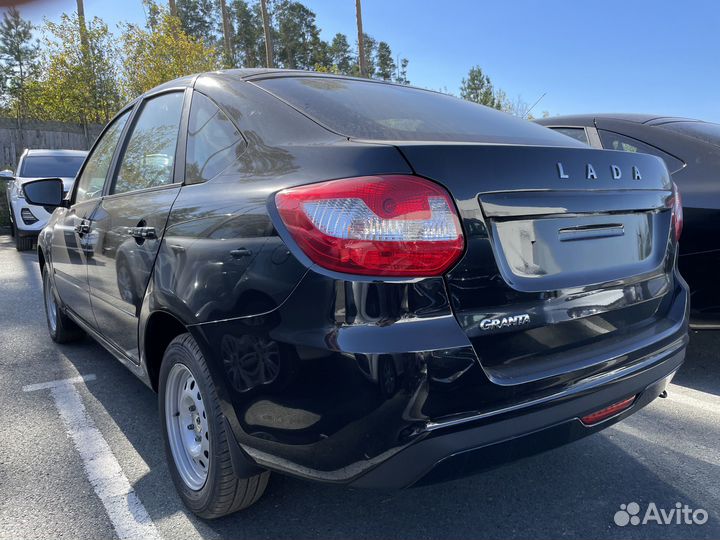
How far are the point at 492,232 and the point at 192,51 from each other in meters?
21.1

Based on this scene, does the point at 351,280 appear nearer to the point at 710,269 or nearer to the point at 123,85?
the point at 710,269

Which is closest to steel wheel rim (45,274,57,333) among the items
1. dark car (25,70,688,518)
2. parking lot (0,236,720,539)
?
parking lot (0,236,720,539)

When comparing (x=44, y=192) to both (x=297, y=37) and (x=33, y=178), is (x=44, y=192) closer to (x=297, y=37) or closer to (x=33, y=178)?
(x=33, y=178)

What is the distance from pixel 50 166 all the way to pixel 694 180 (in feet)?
34.0

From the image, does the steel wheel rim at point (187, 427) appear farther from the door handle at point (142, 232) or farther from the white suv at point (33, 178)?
the white suv at point (33, 178)

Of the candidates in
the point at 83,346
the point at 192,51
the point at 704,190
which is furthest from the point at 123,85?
the point at 704,190

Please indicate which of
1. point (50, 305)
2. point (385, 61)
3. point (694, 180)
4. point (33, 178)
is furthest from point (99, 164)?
point (385, 61)

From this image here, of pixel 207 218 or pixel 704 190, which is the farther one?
pixel 704 190

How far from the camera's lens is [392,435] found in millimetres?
1425

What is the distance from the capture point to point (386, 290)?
144 cm

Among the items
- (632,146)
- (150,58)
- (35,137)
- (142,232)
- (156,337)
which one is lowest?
(156,337)

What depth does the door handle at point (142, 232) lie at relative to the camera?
2230mm

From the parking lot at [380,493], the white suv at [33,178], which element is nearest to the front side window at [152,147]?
the parking lot at [380,493]

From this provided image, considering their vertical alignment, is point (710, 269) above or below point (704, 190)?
below
